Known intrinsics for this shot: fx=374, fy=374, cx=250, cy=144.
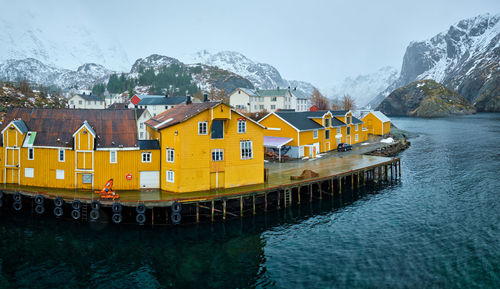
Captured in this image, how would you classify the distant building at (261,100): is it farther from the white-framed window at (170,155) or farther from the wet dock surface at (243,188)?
the white-framed window at (170,155)

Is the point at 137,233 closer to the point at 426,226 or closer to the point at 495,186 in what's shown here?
the point at 426,226

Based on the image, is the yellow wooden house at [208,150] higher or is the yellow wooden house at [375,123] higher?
the yellow wooden house at [375,123]

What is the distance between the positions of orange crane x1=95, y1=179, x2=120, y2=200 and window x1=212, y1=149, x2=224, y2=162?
400 inches

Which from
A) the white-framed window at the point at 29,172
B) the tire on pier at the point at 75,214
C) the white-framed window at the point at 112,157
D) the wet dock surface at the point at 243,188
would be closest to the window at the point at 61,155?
the wet dock surface at the point at 243,188

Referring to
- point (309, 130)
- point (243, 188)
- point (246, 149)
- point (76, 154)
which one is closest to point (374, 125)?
point (309, 130)

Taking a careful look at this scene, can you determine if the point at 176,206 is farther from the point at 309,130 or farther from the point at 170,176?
the point at 309,130

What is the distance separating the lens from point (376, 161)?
56562mm

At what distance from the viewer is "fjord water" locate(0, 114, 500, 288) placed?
25562 millimetres

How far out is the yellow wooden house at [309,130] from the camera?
199ft

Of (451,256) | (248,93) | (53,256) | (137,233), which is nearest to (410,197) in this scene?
(451,256)

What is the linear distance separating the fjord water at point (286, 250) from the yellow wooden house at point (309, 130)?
18.1 meters

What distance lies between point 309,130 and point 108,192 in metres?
35.6

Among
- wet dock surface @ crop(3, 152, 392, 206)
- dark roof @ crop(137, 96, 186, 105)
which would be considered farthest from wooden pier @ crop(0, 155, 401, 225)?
dark roof @ crop(137, 96, 186, 105)

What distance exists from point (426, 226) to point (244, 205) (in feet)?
59.2
